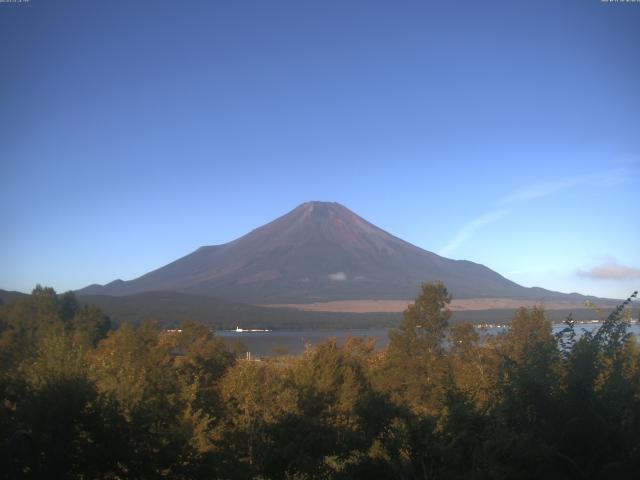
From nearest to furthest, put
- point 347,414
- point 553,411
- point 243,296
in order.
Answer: point 553,411 → point 347,414 → point 243,296

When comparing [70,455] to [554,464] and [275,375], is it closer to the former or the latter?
[554,464]

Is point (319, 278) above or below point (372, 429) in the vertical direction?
above

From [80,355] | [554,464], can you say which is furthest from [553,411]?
[80,355]

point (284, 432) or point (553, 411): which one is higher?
point (553, 411)

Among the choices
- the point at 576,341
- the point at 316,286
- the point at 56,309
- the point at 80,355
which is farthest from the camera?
the point at 316,286

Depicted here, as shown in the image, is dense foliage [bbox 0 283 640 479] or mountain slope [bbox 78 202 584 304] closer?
dense foliage [bbox 0 283 640 479]

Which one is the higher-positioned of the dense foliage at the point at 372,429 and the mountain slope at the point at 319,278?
the mountain slope at the point at 319,278

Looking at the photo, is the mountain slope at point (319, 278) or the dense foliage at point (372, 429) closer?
the dense foliage at point (372, 429)

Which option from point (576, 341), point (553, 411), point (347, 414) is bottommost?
point (347, 414)

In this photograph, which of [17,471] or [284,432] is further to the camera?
[284,432]

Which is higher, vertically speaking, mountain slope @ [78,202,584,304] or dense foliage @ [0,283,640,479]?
mountain slope @ [78,202,584,304]

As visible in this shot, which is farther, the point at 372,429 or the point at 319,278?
the point at 319,278
